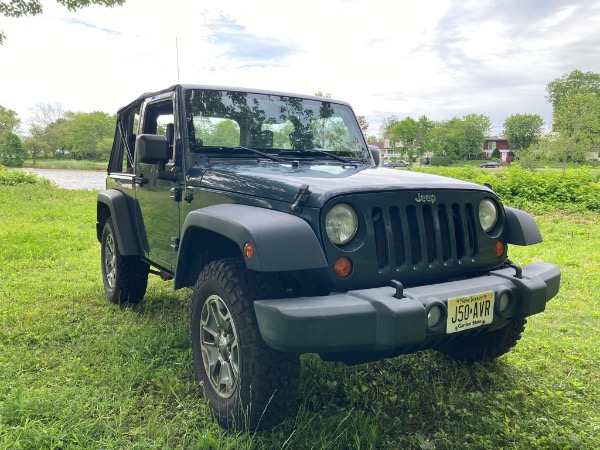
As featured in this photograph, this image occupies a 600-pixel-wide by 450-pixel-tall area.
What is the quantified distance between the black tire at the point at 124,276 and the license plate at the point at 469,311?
3.04m

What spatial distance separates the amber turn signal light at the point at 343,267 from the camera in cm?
223

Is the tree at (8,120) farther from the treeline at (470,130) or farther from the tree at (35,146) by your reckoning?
the treeline at (470,130)

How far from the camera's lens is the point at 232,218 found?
2.29 m

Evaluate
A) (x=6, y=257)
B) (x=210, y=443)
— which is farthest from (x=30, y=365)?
(x=6, y=257)

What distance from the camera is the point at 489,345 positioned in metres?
3.23

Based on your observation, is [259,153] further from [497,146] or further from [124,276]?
[497,146]

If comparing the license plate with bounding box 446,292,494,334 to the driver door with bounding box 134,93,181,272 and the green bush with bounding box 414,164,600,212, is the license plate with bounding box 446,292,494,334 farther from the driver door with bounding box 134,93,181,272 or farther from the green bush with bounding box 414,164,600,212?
the green bush with bounding box 414,164,600,212

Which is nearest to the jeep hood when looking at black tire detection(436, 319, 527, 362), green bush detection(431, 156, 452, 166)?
black tire detection(436, 319, 527, 362)

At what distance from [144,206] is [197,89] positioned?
3.63 ft

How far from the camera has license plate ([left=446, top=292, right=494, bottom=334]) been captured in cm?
222

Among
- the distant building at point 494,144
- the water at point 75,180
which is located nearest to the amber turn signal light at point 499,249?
the water at point 75,180

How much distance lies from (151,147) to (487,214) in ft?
6.85

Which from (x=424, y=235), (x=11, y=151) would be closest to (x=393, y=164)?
(x=424, y=235)

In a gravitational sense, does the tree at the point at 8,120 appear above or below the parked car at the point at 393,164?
above
